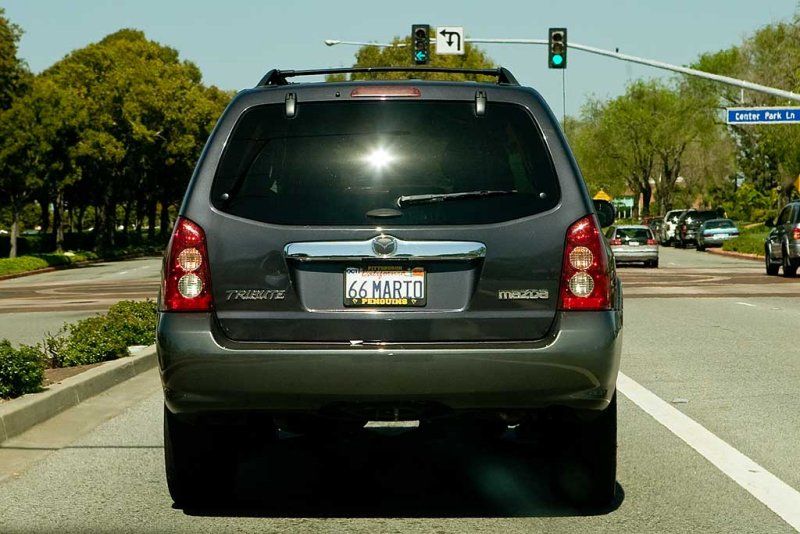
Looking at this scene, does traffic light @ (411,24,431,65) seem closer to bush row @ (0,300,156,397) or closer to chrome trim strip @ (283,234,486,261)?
bush row @ (0,300,156,397)

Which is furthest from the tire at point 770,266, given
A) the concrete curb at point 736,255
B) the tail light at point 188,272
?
the tail light at point 188,272

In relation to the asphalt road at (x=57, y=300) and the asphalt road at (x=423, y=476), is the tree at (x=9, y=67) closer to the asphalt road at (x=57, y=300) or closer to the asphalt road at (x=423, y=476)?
the asphalt road at (x=57, y=300)

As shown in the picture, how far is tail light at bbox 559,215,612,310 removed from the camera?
537cm

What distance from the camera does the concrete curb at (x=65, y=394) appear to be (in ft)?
26.5

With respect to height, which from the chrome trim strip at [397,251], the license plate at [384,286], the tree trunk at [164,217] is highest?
the chrome trim strip at [397,251]

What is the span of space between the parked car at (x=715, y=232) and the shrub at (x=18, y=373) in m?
50.0

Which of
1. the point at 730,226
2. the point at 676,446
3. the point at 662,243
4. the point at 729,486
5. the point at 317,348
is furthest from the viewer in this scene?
the point at 662,243

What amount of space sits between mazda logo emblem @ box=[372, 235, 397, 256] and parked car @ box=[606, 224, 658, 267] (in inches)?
1379

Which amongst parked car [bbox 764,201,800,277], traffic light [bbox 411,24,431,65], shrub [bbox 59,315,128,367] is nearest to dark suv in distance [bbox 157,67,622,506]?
shrub [bbox 59,315,128,367]

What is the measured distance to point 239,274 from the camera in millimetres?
5336

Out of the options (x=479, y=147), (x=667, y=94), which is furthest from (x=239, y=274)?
(x=667, y=94)

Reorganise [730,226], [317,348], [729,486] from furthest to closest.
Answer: [730,226] < [729,486] < [317,348]

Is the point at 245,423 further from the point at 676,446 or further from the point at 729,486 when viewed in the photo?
the point at 676,446

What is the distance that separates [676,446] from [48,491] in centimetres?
350
